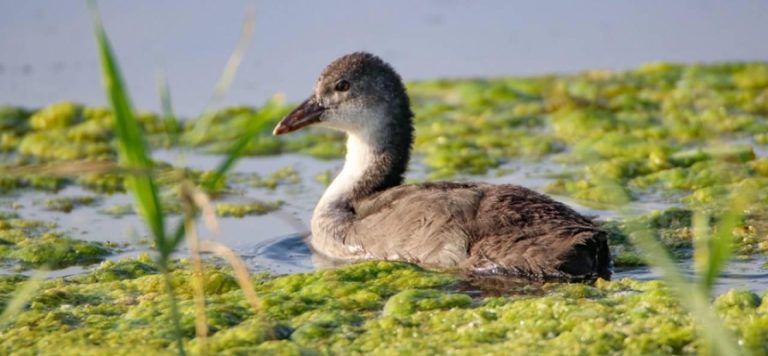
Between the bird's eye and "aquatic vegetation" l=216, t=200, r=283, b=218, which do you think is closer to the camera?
the bird's eye

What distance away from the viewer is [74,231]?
8.52m

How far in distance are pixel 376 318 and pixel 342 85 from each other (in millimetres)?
2822

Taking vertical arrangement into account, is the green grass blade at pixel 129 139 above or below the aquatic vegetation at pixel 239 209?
→ above

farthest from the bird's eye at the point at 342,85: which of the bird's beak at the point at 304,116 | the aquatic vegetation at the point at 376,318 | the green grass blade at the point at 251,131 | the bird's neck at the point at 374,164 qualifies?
the green grass blade at the point at 251,131

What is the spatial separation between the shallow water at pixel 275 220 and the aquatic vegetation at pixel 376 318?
58 centimetres

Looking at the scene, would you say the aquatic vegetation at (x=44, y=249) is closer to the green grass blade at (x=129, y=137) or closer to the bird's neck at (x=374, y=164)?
the bird's neck at (x=374, y=164)

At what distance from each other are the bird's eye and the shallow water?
0.91 metres

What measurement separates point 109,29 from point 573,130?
5.26m

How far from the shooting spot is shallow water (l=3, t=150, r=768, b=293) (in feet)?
23.1

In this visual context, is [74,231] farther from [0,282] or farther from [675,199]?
[675,199]

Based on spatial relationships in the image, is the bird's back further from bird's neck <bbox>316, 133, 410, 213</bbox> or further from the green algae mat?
bird's neck <bbox>316, 133, 410, 213</bbox>

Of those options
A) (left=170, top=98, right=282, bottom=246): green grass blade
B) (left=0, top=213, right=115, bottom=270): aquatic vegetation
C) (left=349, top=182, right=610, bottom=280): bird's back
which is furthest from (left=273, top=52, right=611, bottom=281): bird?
(left=170, top=98, right=282, bottom=246): green grass blade

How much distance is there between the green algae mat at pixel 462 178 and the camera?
17.6 ft

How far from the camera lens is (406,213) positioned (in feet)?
23.3
